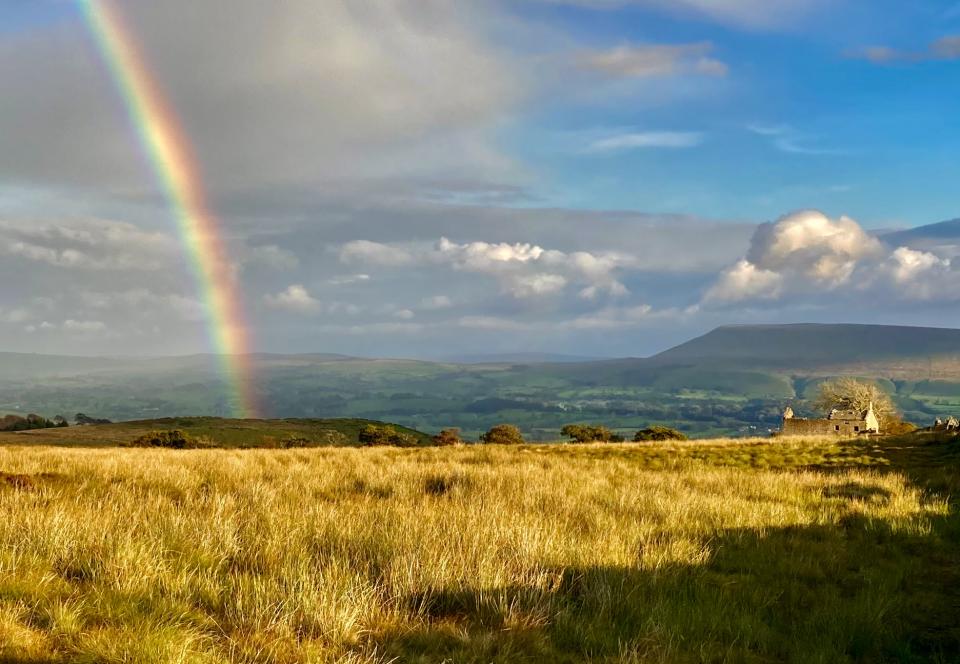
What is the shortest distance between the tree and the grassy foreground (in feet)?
308

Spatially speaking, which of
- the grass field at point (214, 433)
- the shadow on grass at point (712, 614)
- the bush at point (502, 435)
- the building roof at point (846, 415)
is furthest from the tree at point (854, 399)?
the shadow on grass at point (712, 614)

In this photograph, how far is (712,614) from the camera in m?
6.56

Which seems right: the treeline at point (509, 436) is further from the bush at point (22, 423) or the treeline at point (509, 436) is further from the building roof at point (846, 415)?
the bush at point (22, 423)

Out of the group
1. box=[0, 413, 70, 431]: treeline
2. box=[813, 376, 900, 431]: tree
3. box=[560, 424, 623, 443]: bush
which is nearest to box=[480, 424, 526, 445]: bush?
box=[560, 424, 623, 443]: bush

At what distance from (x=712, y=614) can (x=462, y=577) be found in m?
2.48

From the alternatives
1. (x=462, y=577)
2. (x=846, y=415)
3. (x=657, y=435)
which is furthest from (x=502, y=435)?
(x=462, y=577)

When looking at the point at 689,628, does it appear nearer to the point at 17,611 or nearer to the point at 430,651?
the point at 430,651

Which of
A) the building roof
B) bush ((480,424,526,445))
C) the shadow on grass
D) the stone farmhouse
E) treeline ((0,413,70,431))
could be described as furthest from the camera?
treeline ((0,413,70,431))

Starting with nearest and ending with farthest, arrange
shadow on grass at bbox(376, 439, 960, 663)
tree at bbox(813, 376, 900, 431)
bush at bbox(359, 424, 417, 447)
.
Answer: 1. shadow on grass at bbox(376, 439, 960, 663)
2. bush at bbox(359, 424, 417, 447)
3. tree at bbox(813, 376, 900, 431)

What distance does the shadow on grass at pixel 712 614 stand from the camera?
18.1 feet

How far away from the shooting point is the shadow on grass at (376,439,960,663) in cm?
553

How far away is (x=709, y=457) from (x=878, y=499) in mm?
20227

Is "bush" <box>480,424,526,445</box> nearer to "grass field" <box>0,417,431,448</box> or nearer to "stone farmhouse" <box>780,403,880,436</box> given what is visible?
"grass field" <box>0,417,431,448</box>

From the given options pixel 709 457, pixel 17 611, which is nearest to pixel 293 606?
pixel 17 611
